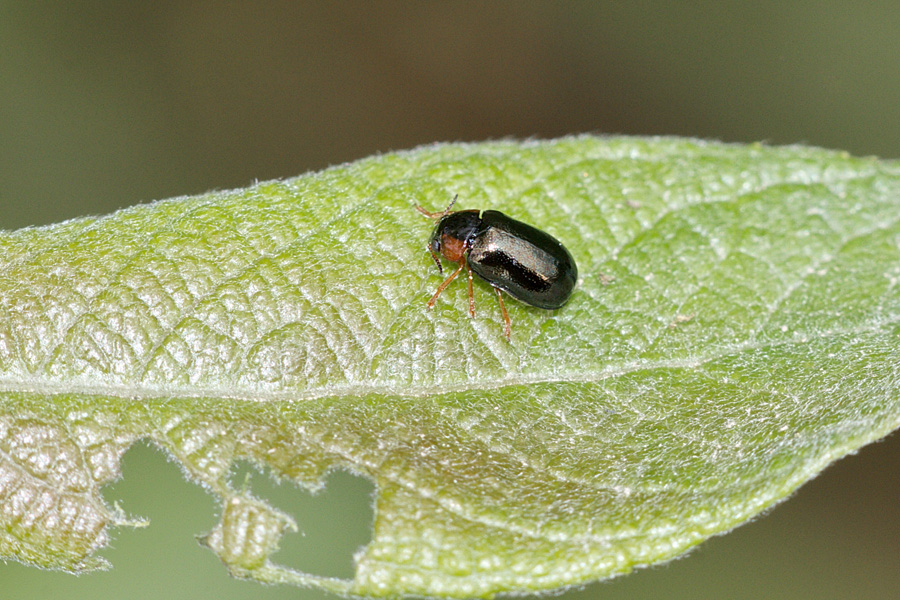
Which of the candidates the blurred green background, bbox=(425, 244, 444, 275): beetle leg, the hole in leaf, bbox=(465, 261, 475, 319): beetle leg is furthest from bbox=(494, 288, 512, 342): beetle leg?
the blurred green background

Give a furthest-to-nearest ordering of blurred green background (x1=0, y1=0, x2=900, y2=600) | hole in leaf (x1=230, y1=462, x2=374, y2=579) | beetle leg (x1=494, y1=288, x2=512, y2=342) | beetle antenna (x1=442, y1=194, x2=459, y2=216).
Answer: blurred green background (x1=0, y1=0, x2=900, y2=600) < hole in leaf (x1=230, y1=462, x2=374, y2=579) < beetle antenna (x1=442, y1=194, x2=459, y2=216) < beetle leg (x1=494, y1=288, x2=512, y2=342)

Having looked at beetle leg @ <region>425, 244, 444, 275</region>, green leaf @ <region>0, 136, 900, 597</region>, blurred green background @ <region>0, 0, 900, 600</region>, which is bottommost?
green leaf @ <region>0, 136, 900, 597</region>

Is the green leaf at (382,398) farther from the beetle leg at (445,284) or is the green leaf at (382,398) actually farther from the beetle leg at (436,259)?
the beetle leg at (436,259)

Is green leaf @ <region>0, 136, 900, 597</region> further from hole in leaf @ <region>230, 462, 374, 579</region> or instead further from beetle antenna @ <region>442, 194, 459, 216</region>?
hole in leaf @ <region>230, 462, 374, 579</region>

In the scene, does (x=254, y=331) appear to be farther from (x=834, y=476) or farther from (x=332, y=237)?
(x=834, y=476)

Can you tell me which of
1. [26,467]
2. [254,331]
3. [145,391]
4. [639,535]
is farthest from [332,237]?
[639,535]

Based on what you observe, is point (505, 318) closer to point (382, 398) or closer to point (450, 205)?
point (450, 205)
